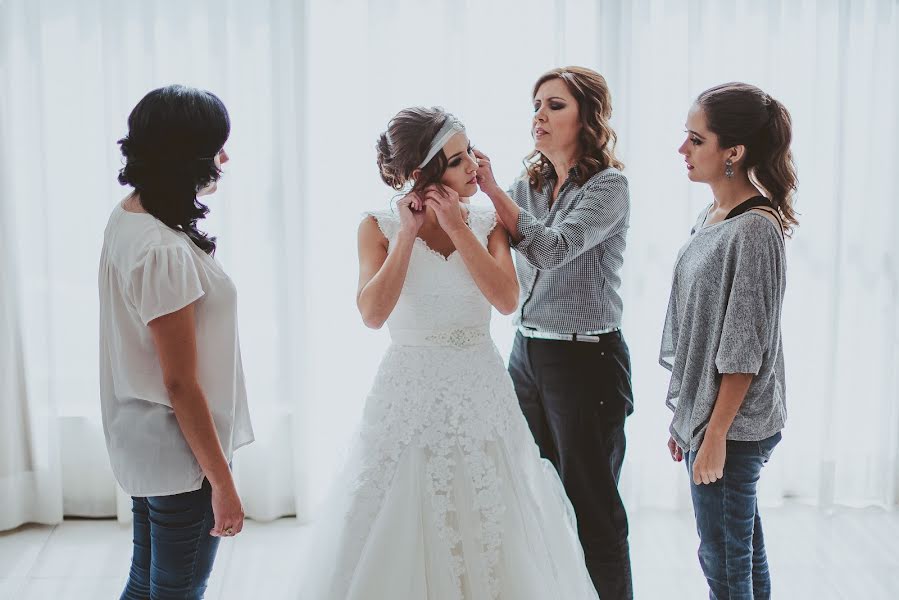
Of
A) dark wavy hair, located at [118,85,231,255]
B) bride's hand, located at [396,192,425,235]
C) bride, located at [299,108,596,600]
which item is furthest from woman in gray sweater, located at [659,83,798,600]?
dark wavy hair, located at [118,85,231,255]

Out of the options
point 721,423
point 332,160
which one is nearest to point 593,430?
point 721,423

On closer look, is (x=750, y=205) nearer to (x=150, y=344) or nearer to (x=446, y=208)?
(x=446, y=208)

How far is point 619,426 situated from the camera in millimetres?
2246

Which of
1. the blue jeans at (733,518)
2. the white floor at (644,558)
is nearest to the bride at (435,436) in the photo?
the blue jeans at (733,518)

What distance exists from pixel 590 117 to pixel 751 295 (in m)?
0.70

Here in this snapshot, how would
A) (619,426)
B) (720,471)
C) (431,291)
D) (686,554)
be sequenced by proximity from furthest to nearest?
(686,554), (619,426), (431,291), (720,471)

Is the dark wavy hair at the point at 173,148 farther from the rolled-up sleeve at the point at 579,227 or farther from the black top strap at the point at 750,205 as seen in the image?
the black top strap at the point at 750,205

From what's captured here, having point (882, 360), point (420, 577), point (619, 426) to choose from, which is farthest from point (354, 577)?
point (882, 360)

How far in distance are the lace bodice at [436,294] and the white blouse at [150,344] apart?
487mm

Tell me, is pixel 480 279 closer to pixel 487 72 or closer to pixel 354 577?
pixel 354 577

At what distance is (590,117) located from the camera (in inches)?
87.0

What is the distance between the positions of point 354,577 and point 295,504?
4.90 feet

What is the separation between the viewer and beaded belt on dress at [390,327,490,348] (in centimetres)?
198

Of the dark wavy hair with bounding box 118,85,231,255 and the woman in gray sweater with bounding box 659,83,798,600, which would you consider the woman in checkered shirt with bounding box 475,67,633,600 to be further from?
the dark wavy hair with bounding box 118,85,231,255
